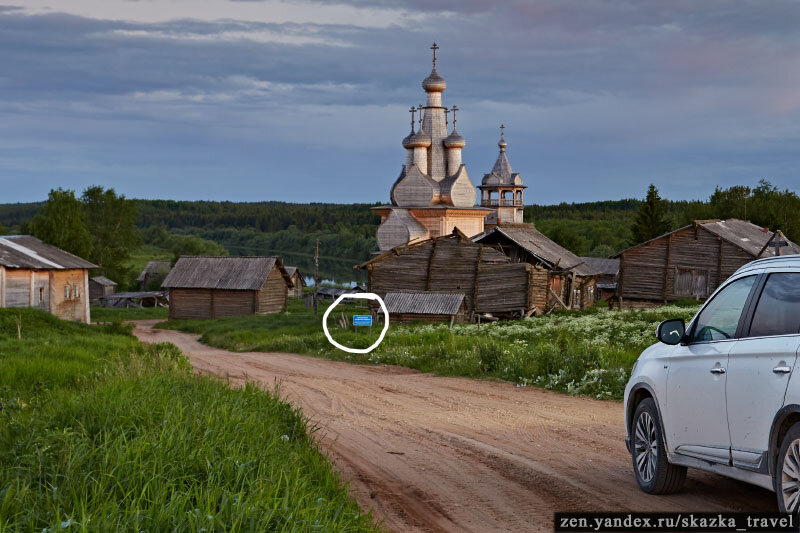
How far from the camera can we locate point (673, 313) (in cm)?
3319

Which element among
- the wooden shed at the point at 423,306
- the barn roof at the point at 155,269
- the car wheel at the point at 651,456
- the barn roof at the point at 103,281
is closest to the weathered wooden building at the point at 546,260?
the wooden shed at the point at 423,306

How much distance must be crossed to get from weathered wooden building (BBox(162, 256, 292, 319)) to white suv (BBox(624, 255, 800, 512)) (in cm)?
4963

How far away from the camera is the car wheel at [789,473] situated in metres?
5.23

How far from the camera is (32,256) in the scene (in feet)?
147

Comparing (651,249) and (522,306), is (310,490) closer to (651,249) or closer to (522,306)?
(522,306)

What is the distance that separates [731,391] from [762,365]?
454 millimetres

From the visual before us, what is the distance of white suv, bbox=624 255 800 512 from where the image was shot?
542 centimetres

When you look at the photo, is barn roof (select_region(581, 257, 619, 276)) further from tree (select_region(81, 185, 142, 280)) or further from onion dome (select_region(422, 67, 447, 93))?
tree (select_region(81, 185, 142, 280))

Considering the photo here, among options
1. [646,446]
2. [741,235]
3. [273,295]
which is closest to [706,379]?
[646,446]

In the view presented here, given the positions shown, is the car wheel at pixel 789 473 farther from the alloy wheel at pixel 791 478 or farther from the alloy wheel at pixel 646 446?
the alloy wheel at pixel 646 446

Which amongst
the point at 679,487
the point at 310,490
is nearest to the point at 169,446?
the point at 310,490

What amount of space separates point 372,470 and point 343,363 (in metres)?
14.1

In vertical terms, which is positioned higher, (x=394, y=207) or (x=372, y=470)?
(x=394, y=207)

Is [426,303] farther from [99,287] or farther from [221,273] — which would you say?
[99,287]
